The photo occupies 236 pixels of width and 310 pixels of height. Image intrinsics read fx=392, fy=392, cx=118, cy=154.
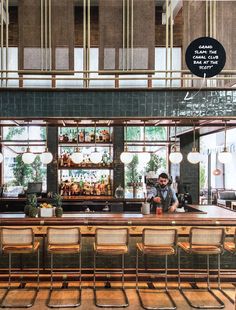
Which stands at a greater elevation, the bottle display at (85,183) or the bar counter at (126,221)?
the bottle display at (85,183)

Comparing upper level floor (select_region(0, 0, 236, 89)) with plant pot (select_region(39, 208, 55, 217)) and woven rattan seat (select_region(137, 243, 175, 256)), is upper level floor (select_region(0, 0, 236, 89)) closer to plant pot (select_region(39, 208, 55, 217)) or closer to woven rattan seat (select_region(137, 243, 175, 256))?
plant pot (select_region(39, 208, 55, 217))

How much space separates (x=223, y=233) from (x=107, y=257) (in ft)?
6.41

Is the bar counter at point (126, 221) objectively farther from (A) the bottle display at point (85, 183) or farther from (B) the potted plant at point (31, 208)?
(A) the bottle display at point (85, 183)

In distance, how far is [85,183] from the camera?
34.5 feet

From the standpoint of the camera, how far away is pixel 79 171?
10.6m

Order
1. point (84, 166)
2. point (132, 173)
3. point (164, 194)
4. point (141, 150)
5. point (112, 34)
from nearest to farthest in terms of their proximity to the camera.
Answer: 1. point (112, 34)
2. point (164, 194)
3. point (84, 166)
4. point (132, 173)
5. point (141, 150)

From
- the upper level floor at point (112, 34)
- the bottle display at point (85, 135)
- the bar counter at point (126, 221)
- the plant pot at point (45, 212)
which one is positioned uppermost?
the upper level floor at point (112, 34)

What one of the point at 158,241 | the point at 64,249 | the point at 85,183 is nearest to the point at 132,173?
the point at 85,183

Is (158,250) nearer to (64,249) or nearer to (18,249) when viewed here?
(64,249)

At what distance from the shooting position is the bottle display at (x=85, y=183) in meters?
10.5

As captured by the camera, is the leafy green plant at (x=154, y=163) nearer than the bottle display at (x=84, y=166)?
No

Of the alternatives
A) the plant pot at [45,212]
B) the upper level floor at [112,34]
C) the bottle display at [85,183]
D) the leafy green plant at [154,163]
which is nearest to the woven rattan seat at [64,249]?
the plant pot at [45,212]

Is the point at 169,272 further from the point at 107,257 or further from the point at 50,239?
the point at 50,239

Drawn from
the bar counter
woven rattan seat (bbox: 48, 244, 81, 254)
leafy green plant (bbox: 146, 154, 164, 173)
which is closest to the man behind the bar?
the bar counter
